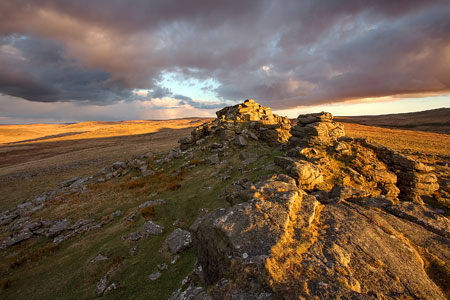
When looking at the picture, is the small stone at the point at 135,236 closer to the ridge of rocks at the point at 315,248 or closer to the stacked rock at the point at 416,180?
the ridge of rocks at the point at 315,248

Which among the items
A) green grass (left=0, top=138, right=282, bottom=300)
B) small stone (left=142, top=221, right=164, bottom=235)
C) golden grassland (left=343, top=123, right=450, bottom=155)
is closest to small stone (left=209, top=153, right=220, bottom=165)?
green grass (left=0, top=138, right=282, bottom=300)

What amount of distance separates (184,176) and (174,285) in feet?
56.1

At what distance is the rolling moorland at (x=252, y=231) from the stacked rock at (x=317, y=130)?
0.48ft

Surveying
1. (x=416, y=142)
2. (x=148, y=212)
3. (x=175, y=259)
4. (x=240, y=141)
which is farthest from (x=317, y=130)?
(x=416, y=142)

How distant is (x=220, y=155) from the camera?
29016 millimetres

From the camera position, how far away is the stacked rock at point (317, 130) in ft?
60.9

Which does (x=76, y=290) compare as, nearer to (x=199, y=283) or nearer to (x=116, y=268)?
(x=116, y=268)

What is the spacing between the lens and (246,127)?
34.9m

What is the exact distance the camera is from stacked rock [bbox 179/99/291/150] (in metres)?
30.9

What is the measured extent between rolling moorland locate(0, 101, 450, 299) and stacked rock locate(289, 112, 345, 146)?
0.48 feet

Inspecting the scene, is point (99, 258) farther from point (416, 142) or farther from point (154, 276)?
point (416, 142)

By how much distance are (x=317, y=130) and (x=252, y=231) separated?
1570cm

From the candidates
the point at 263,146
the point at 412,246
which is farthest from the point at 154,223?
the point at 263,146

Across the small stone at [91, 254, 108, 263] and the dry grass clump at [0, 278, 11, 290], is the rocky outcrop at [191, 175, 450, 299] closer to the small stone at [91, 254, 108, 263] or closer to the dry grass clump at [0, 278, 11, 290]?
the small stone at [91, 254, 108, 263]
